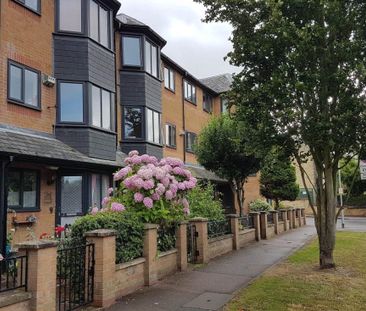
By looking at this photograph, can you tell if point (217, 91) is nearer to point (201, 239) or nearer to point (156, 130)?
point (156, 130)

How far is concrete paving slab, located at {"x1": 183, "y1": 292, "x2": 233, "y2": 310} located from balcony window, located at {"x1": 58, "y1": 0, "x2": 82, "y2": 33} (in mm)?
10596

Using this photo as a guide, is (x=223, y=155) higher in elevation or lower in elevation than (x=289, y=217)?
higher

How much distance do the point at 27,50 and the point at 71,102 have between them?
88.2 inches

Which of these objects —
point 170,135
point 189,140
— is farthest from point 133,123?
point 189,140

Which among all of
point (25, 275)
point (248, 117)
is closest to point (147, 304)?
point (25, 275)

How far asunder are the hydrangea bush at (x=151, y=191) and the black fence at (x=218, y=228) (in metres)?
2.54

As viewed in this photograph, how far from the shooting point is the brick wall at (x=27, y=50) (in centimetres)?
1270

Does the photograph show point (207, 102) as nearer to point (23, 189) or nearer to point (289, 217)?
point (289, 217)

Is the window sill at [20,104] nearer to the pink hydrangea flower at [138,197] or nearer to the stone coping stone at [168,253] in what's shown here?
the pink hydrangea flower at [138,197]

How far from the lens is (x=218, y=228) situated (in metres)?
14.9

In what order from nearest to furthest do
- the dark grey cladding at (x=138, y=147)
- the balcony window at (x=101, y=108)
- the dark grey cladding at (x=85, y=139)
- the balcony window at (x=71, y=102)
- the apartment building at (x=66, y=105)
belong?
the apartment building at (x=66, y=105)
the dark grey cladding at (x=85, y=139)
the balcony window at (x=71, y=102)
the balcony window at (x=101, y=108)
the dark grey cladding at (x=138, y=147)

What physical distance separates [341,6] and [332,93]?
2.02 m

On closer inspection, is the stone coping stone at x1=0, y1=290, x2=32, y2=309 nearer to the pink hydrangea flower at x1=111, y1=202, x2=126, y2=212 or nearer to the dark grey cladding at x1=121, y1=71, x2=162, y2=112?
the pink hydrangea flower at x1=111, y1=202, x2=126, y2=212

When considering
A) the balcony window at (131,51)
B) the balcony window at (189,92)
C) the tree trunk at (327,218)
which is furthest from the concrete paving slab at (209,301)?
the balcony window at (189,92)
